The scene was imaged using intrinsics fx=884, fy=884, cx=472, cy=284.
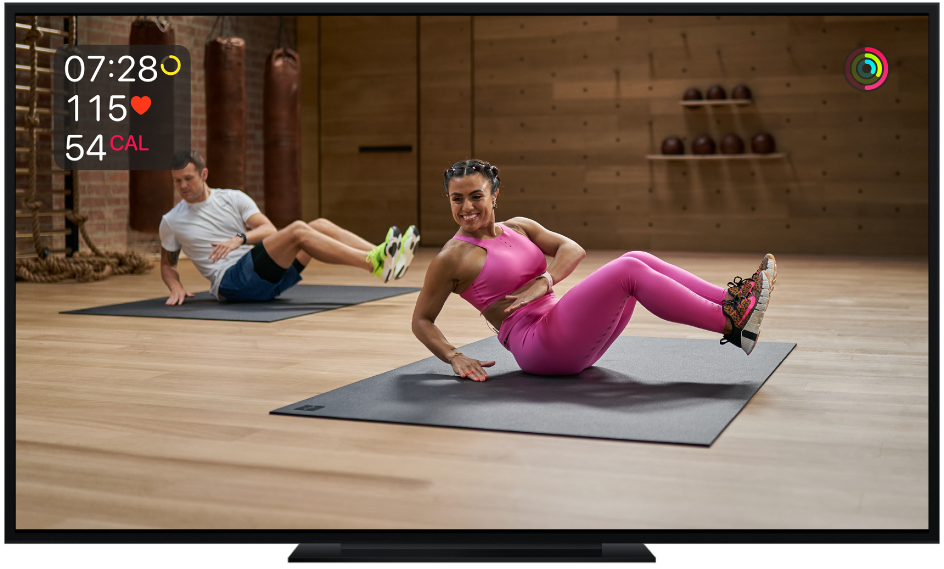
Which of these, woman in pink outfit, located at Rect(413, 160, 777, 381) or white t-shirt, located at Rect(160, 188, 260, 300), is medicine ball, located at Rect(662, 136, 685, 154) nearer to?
white t-shirt, located at Rect(160, 188, 260, 300)

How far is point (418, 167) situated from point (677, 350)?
636 centimetres

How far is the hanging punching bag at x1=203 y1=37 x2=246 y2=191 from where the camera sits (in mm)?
6312

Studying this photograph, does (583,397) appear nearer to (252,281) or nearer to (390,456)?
(390,456)

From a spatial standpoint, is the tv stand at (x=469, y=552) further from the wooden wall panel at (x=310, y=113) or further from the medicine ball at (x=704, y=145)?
the wooden wall panel at (x=310, y=113)

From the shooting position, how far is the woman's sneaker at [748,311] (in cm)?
232

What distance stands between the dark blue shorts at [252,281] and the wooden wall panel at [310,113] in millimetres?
4953

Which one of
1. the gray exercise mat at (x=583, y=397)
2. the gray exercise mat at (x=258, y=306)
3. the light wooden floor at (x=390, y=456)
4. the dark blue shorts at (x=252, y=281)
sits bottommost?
the light wooden floor at (x=390, y=456)

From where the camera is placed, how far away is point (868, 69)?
4.60ft

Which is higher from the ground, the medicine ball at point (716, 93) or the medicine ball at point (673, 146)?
the medicine ball at point (716, 93)

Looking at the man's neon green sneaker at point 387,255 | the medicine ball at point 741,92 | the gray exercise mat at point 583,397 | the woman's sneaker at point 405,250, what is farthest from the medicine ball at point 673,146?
the gray exercise mat at point 583,397

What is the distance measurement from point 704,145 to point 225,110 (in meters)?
4.25

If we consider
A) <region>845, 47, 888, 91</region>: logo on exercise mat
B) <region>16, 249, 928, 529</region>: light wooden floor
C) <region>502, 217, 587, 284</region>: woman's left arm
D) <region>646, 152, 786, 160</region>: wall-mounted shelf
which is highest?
<region>646, 152, 786, 160</region>: wall-mounted shelf

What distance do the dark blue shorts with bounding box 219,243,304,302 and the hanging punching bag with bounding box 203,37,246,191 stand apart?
1992mm

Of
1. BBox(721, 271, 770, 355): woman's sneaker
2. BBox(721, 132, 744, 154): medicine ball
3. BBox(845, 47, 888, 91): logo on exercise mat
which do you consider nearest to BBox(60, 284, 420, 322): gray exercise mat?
BBox(721, 271, 770, 355): woman's sneaker
